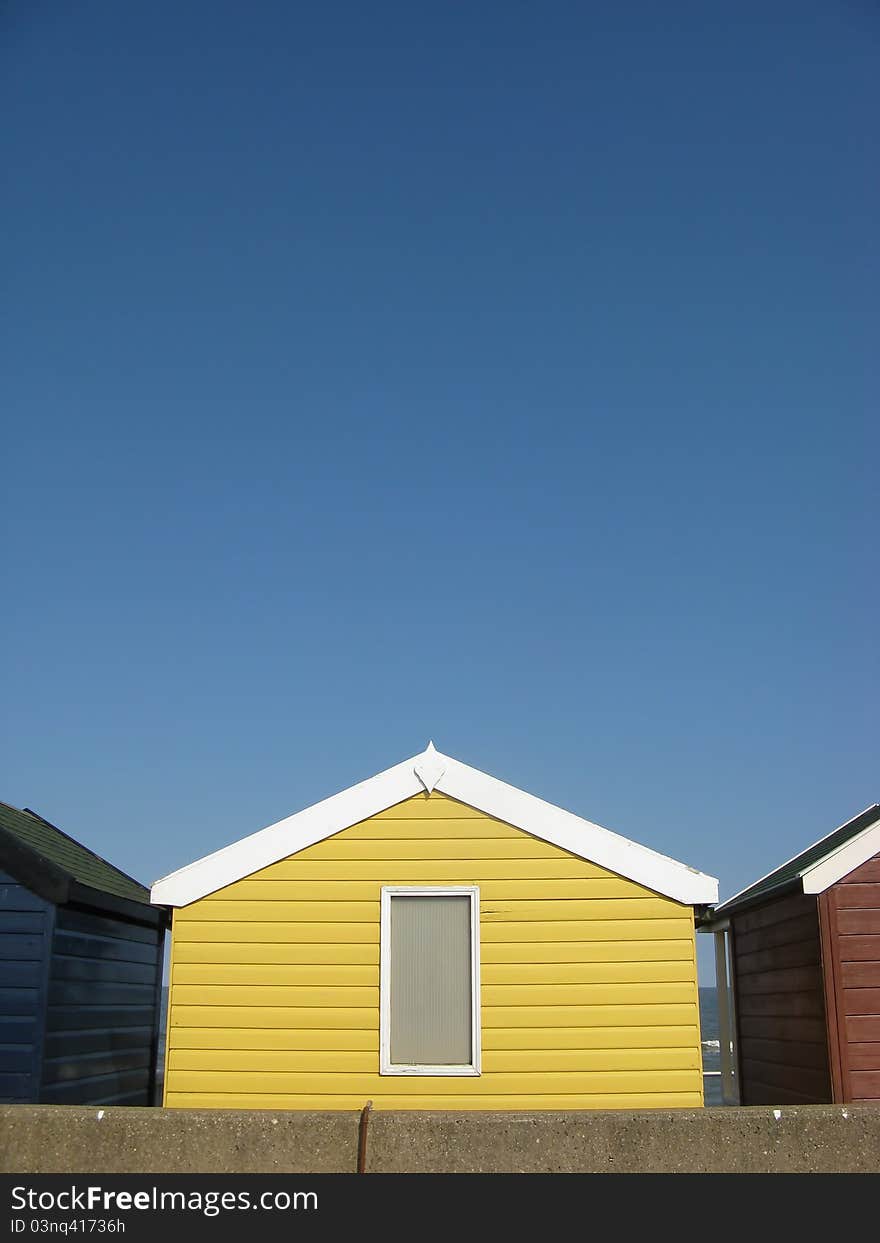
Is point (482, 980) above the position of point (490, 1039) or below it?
above

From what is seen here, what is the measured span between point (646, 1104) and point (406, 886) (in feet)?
8.66

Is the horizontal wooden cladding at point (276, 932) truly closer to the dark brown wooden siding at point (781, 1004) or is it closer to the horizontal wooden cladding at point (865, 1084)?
the dark brown wooden siding at point (781, 1004)

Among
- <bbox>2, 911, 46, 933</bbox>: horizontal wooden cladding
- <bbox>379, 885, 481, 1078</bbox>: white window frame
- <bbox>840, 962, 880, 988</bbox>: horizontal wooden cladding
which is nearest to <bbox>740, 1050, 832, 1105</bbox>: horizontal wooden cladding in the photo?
<bbox>840, 962, 880, 988</bbox>: horizontal wooden cladding

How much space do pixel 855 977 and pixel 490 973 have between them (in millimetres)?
3100

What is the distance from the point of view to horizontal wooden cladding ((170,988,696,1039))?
994cm

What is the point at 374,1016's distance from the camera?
1004cm

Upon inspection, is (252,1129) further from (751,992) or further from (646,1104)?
(751,992)

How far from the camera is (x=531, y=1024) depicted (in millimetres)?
9961

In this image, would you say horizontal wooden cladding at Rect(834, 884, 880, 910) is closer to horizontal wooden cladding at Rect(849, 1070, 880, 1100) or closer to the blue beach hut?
horizontal wooden cladding at Rect(849, 1070, 880, 1100)

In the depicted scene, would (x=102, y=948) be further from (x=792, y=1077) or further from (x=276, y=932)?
(x=792, y=1077)

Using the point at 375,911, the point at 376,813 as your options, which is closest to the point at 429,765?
the point at 376,813

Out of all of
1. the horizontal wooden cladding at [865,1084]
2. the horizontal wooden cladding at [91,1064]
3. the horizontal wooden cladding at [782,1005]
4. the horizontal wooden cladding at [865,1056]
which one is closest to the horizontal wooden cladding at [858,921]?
the horizontal wooden cladding at [782,1005]

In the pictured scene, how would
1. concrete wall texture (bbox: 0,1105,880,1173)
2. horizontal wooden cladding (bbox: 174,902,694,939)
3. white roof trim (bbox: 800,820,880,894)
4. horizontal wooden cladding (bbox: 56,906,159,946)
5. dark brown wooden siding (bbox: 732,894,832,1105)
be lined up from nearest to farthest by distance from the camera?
concrete wall texture (bbox: 0,1105,880,1173), horizontal wooden cladding (bbox: 174,902,694,939), white roof trim (bbox: 800,820,880,894), dark brown wooden siding (bbox: 732,894,832,1105), horizontal wooden cladding (bbox: 56,906,159,946)

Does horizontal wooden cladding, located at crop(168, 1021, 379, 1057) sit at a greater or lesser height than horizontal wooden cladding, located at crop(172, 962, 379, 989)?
lesser
